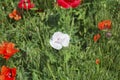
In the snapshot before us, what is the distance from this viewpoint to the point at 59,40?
8.28 feet

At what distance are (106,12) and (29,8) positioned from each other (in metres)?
0.64

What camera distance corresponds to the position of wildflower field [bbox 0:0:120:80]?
8.27 ft

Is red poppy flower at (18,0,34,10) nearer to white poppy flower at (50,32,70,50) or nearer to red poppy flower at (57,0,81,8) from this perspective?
red poppy flower at (57,0,81,8)

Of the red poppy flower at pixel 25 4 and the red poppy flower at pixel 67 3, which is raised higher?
the red poppy flower at pixel 67 3

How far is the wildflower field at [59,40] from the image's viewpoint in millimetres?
2520

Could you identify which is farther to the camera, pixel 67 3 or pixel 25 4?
pixel 25 4

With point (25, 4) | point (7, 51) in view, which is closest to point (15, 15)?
point (25, 4)

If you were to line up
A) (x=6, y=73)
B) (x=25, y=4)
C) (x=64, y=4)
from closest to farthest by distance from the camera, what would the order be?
1. (x=6, y=73)
2. (x=64, y=4)
3. (x=25, y=4)

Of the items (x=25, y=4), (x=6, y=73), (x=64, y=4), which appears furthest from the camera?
(x=25, y=4)

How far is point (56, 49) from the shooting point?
2.72 meters

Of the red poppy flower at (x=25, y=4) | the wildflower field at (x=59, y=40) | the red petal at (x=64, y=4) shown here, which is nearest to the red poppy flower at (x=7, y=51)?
the wildflower field at (x=59, y=40)

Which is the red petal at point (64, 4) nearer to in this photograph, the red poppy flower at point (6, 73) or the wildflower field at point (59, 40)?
the wildflower field at point (59, 40)

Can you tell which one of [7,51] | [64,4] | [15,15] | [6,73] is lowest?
[6,73]

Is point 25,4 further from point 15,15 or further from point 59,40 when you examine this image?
point 59,40
